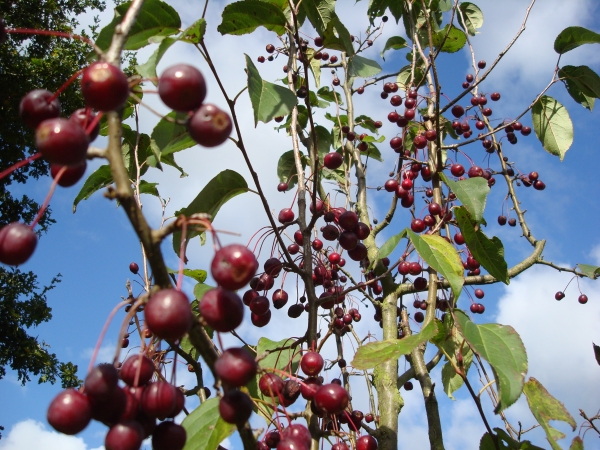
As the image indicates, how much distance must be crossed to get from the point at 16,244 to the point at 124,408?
0.97 feet

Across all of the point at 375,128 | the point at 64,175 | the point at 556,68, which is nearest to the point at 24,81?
the point at 375,128

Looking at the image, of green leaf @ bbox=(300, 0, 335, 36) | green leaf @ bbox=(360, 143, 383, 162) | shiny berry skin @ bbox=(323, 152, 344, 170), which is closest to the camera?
green leaf @ bbox=(300, 0, 335, 36)

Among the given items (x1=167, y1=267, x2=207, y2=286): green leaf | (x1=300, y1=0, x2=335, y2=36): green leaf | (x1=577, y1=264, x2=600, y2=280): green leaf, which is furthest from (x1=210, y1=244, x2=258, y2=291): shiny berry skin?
(x1=577, y1=264, x2=600, y2=280): green leaf

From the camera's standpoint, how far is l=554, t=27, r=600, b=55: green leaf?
2441 millimetres

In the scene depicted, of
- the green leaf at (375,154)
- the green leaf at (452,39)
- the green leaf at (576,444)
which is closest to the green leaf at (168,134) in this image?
the green leaf at (576,444)

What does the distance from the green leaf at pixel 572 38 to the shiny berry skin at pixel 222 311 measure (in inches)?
98.5

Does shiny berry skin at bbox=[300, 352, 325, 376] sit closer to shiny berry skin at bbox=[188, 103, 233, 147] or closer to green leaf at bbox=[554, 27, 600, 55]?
shiny berry skin at bbox=[188, 103, 233, 147]

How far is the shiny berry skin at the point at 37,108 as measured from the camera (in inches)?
29.9

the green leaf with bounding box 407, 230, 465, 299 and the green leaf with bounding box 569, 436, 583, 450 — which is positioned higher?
the green leaf with bounding box 407, 230, 465, 299

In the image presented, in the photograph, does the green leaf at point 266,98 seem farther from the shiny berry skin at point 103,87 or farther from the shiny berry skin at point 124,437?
the shiny berry skin at point 124,437

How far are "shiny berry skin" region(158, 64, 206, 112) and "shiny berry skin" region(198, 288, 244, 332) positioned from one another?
12.2 inches

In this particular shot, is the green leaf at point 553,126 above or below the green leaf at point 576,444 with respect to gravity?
above

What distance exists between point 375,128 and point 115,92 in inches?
133

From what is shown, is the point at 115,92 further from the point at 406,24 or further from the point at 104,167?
the point at 406,24
